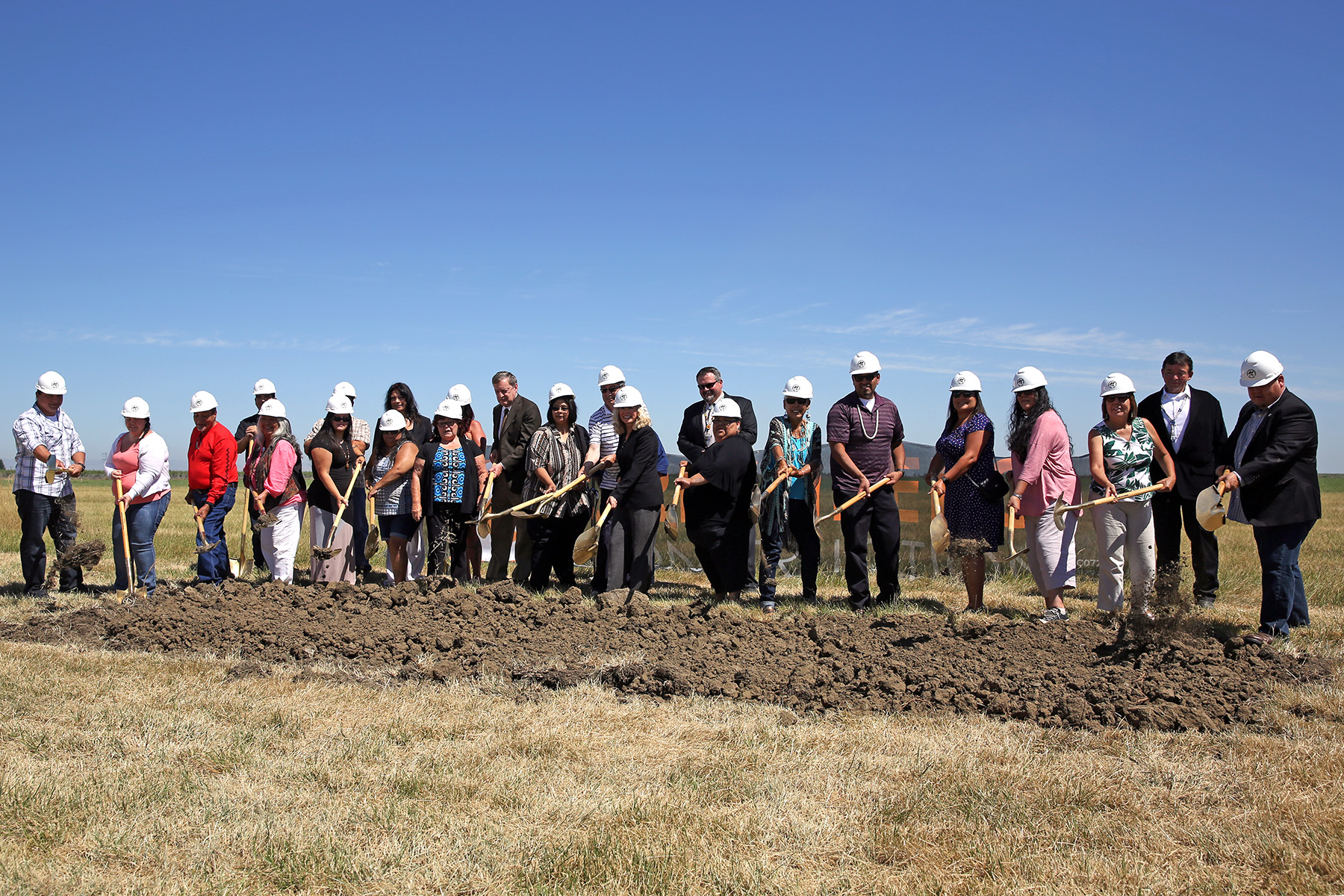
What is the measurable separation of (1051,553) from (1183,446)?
152 cm

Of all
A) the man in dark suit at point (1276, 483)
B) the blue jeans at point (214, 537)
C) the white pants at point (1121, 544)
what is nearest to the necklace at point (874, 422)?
the white pants at point (1121, 544)

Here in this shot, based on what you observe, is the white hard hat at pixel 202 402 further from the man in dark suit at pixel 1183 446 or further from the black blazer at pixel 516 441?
the man in dark suit at pixel 1183 446

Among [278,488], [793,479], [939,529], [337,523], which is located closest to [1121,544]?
[939,529]

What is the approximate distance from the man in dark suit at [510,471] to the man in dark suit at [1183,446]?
5310 millimetres

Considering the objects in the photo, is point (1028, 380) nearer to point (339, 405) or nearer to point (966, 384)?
point (966, 384)

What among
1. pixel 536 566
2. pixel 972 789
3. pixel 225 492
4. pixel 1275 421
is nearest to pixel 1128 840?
pixel 972 789

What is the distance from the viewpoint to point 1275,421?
260 inches

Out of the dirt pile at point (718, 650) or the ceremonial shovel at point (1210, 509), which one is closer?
the dirt pile at point (718, 650)

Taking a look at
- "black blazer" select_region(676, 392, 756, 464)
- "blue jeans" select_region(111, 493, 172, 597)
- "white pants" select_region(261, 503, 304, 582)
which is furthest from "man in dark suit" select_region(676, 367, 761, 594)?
"blue jeans" select_region(111, 493, 172, 597)

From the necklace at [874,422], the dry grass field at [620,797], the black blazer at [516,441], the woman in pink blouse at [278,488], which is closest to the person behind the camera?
the dry grass field at [620,797]

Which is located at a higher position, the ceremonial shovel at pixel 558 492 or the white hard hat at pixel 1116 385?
the white hard hat at pixel 1116 385

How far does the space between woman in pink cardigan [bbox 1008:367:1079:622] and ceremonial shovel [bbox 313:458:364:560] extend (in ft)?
18.3

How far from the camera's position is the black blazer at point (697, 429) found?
29.1 ft

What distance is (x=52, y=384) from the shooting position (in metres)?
8.95
